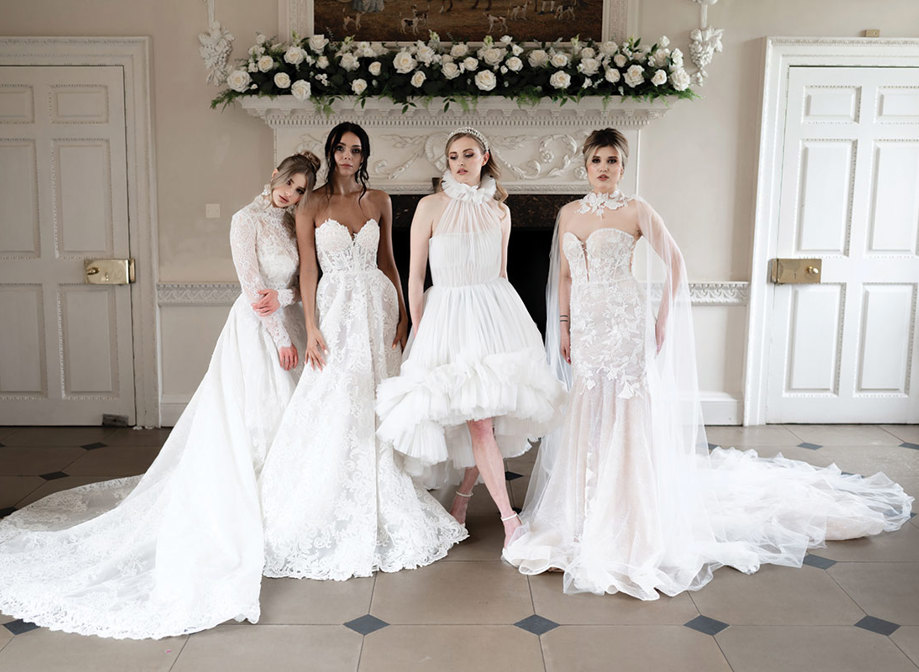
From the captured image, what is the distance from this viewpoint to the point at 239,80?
205 inches

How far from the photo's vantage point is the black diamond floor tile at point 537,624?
3030 mm

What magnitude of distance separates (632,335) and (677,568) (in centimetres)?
95

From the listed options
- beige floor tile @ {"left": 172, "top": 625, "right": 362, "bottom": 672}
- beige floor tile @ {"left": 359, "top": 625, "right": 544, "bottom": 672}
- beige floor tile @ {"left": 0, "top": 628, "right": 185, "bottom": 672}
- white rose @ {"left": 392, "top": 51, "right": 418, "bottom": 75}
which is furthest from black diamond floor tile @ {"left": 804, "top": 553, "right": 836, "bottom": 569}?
white rose @ {"left": 392, "top": 51, "right": 418, "bottom": 75}

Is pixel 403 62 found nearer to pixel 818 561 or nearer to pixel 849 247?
pixel 849 247

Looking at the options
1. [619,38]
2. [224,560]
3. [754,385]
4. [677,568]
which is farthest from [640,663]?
[619,38]

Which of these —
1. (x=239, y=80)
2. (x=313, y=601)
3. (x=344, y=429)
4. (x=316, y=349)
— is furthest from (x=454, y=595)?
(x=239, y=80)

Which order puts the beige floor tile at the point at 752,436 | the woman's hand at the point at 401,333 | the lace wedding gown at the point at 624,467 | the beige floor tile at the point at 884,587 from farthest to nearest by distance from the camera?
1. the beige floor tile at the point at 752,436
2. the woman's hand at the point at 401,333
3. the lace wedding gown at the point at 624,467
4. the beige floor tile at the point at 884,587

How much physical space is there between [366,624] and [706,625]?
1.22 meters

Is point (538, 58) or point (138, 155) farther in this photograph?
point (138, 155)

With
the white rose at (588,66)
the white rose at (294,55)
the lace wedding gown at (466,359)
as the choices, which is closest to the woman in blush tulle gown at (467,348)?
the lace wedding gown at (466,359)

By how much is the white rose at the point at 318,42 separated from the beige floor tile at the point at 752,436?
3.50 metres

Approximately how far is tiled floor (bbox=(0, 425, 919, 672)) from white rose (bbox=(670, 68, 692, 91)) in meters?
2.89

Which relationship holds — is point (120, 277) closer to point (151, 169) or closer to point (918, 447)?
point (151, 169)

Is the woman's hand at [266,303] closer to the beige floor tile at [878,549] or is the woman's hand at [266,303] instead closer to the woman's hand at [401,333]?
the woman's hand at [401,333]
